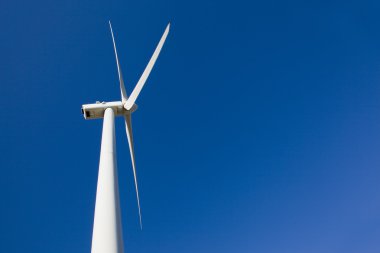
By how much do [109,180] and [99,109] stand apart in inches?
333

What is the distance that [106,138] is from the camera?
1526 centimetres

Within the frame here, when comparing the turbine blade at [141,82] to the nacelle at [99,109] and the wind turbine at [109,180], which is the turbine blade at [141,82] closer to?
the wind turbine at [109,180]

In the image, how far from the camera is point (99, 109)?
2016 cm

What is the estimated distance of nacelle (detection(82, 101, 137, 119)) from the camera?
20125 millimetres

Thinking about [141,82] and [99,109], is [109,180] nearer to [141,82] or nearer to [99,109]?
[99,109]

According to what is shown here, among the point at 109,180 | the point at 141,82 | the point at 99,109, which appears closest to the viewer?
the point at 109,180

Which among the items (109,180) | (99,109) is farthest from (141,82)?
(109,180)

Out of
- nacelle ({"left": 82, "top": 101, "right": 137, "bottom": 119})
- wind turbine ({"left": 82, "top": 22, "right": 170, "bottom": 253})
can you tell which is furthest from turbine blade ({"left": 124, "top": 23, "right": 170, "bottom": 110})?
nacelle ({"left": 82, "top": 101, "right": 137, "bottom": 119})

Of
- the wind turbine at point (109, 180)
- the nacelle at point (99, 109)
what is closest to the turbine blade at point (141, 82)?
the wind turbine at point (109, 180)

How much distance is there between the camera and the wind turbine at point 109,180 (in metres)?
10.2

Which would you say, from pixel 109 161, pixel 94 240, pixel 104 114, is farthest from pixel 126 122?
pixel 94 240

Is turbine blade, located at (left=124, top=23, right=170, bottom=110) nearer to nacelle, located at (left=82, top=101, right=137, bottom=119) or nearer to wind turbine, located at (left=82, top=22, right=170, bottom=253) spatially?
wind turbine, located at (left=82, top=22, right=170, bottom=253)

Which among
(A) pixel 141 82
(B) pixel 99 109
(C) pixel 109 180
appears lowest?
(C) pixel 109 180

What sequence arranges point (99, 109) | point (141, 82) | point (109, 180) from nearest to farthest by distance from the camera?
point (109, 180), point (141, 82), point (99, 109)
